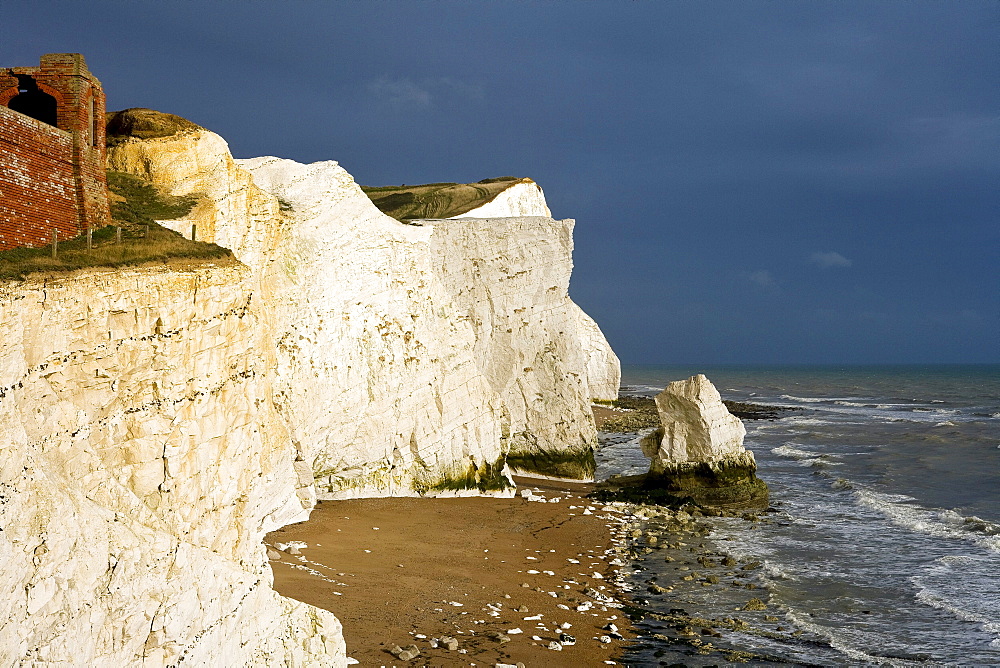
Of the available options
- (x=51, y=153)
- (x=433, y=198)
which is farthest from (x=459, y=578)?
(x=433, y=198)

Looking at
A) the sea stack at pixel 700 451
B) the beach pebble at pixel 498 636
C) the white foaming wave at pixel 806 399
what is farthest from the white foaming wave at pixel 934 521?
the white foaming wave at pixel 806 399

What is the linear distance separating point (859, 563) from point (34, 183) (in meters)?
18.3

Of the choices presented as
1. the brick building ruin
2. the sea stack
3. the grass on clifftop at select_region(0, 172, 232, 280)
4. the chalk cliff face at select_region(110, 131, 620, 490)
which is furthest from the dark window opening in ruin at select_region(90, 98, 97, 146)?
the sea stack

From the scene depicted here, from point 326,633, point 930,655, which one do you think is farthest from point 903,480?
point 326,633

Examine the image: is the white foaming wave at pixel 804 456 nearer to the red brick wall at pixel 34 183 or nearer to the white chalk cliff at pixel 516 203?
the white chalk cliff at pixel 516 203

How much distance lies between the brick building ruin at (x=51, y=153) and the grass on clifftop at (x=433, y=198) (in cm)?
2046

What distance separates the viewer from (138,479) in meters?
7.33

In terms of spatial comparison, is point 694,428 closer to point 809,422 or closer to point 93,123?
point 93,123

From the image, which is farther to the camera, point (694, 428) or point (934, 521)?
point (694, 428)

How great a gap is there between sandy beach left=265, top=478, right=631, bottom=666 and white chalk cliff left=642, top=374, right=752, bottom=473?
4.82 metres

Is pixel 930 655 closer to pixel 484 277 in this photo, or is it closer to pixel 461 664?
pixel 461 664

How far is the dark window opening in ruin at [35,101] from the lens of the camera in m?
11.5

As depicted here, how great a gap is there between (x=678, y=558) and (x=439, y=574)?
6.20 m

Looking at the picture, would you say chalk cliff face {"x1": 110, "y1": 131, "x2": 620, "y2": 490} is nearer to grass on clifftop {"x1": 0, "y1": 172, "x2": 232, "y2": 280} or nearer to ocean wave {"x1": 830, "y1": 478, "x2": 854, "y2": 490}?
grass on clifftop {"x1": 0, "y1": 172, "x2": 232, "y2": 280}
